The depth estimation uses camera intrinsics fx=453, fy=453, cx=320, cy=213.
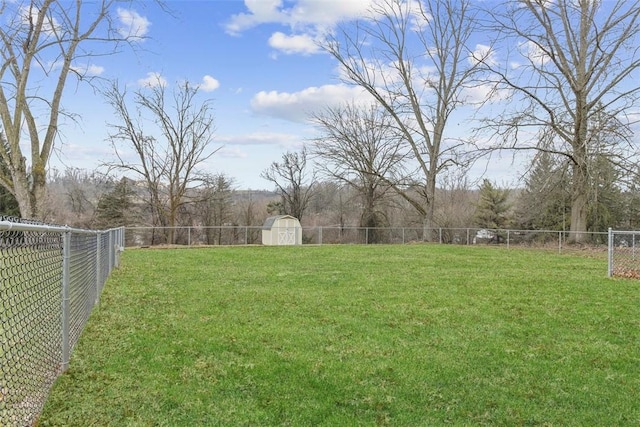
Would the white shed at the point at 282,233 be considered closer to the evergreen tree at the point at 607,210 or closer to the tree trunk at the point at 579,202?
the tree trunk at the point at 579,202

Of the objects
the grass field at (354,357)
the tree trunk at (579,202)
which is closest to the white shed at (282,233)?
the tree trunk at (579,202)

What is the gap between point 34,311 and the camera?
2.59 meters

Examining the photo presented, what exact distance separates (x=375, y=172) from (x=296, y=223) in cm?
551

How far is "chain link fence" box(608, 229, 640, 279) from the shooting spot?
32.2 ft

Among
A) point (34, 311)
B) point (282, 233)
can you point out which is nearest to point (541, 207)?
point (282, 233)

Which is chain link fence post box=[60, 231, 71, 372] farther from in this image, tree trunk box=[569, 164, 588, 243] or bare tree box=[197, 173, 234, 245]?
bare tree box=[197, 173, 234, 245]

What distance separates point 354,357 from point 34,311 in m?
2.62

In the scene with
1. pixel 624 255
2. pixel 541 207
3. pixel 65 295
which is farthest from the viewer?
pixel 541 207

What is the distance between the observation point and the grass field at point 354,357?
3021 millimetres

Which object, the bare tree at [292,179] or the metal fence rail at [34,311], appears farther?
the bare tree at [292,179]

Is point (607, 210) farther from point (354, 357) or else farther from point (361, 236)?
point (354, 357)

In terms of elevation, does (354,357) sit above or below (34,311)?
below

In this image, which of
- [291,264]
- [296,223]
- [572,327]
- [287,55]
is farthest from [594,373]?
[296,223]

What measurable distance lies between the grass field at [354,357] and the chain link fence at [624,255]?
6.32ft
